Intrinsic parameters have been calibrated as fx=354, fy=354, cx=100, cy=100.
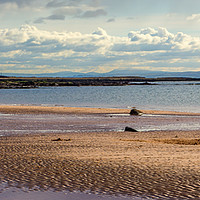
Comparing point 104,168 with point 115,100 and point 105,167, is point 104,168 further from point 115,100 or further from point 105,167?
point 115,100

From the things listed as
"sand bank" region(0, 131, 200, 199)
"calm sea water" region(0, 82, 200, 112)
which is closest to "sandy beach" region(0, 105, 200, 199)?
"sand bank" region(0, 131, 200, 199)

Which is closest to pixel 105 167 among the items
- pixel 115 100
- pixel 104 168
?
pixel 104 168

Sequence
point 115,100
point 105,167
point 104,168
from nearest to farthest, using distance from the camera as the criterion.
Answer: point 104,168, point 105,167, point 115,100

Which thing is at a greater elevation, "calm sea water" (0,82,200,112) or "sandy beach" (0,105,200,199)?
"sandy beach" (0,105,200,199)

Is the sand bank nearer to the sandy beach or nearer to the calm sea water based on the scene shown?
the sandy beach

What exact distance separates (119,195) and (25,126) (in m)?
19.3

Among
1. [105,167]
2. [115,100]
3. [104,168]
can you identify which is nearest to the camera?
[104,168]

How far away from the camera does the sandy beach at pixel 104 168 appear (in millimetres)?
10117

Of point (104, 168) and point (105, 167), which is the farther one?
point (105, 167)

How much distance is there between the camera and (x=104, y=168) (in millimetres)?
12430

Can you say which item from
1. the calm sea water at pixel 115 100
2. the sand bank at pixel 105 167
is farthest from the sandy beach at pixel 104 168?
the calm sea water at pixel 115 100

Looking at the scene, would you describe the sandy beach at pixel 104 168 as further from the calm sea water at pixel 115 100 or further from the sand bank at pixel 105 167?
the calm sea water at pixel 115 100

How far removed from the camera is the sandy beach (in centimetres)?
1012

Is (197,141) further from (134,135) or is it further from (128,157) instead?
(128,157)
